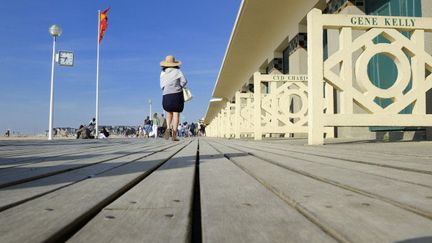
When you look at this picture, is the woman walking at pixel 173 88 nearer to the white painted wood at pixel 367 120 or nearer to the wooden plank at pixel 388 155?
the white painted wood at pixel 367 120

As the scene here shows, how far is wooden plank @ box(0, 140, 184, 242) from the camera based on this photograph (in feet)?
2.60

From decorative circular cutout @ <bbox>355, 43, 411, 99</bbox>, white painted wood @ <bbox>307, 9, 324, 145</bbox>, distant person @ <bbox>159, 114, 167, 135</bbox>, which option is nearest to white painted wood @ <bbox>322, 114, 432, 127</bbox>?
white painted wood @ <bbox>307, 9, 324, 145</bbox>

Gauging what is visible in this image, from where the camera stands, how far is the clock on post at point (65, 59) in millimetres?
15820

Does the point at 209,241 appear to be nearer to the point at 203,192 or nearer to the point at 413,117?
the point at 203,192

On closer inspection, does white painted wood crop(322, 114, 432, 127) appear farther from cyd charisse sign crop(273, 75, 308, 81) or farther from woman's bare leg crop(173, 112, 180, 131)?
cyd charisse sign crop(273, 75, 308, 81)

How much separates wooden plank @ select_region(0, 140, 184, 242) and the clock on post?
1538 centimetres

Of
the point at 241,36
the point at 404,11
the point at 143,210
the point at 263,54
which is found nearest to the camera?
the point at 143,210

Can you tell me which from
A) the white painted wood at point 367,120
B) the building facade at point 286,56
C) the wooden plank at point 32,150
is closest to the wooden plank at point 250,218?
the wooden plank at point 32,150

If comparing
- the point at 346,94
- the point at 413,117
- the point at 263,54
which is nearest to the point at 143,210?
the point at 346,94

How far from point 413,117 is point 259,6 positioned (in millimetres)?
5674

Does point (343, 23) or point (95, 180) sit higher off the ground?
point (343, 23)

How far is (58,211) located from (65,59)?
632 inches

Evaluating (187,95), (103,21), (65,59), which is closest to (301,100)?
(187,95)

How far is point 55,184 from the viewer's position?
154cm
